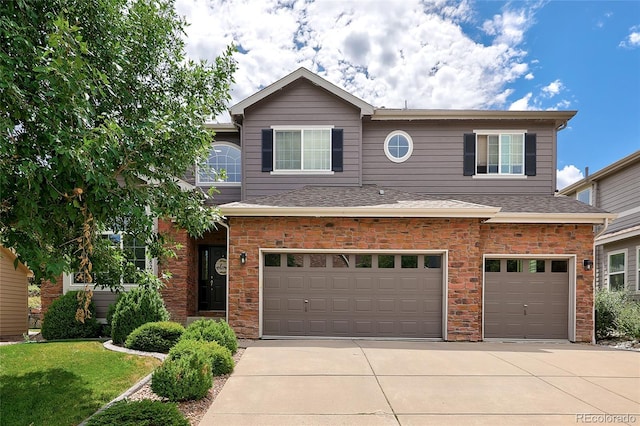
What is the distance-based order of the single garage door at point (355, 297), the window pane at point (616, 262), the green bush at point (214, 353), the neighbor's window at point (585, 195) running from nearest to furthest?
the green bush at point (214, 353)
the single garage door at point (355, 297)
the window pane at point (616, 262)
the neighbor's window at point (585, 195)

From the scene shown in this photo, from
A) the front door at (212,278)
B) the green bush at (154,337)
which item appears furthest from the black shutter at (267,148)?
the green bush at (154,337)

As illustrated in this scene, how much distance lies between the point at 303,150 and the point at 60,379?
25.9ft

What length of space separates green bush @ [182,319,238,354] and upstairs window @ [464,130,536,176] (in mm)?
8211

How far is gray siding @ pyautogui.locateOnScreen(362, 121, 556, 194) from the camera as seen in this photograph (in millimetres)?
11422

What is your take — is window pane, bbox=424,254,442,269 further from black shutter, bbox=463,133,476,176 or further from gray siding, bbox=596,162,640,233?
gray siding, bbox=596,162,640,233

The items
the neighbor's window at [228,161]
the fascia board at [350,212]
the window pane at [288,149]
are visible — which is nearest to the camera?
the fascia board at [350,212]

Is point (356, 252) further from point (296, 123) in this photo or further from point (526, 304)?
point (526, 304)

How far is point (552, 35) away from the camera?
10141mm

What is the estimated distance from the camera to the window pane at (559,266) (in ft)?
32.6

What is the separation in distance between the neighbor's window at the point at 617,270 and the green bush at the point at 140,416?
1530 centimetres

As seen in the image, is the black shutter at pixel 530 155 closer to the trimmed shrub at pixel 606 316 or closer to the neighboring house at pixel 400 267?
the neighboring house at pixel 400 267

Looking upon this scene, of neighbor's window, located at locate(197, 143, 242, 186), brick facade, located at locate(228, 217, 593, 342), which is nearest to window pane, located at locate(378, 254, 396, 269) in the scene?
brick facade, located at locate(228, 217, 593, 342)

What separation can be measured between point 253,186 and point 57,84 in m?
7.71

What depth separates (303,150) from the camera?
11398mm
